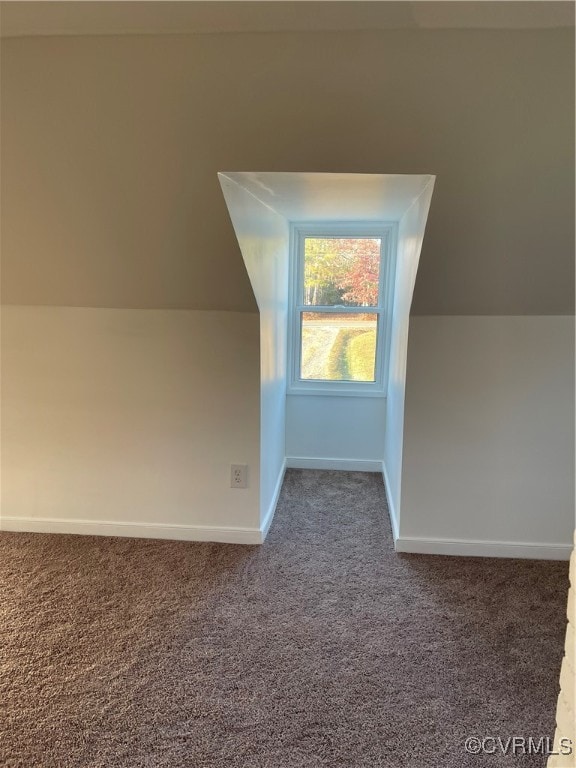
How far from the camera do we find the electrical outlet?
2.45 m

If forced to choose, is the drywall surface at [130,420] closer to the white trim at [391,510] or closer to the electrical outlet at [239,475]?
the electrical outlet at [239,475]

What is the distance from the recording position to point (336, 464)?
347cm

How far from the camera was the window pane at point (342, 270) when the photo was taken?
3252mm

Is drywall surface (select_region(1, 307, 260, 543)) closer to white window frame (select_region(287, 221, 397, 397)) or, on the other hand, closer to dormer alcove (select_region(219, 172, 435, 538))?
dormer alcove (select_region(219, 172, 435, 538))

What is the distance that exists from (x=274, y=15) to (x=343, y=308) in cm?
209

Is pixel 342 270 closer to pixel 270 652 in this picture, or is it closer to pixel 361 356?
pixel 361 356

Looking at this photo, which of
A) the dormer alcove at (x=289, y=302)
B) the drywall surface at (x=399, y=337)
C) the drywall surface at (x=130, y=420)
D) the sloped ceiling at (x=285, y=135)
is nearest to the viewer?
the sloped ceiling at (x=285, y=135)

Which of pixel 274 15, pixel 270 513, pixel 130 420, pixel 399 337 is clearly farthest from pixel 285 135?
pixel 270 513

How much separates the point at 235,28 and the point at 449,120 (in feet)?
2.30

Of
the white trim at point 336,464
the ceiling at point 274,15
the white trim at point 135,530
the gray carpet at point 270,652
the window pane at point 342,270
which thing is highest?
the ceiling at point 274,15

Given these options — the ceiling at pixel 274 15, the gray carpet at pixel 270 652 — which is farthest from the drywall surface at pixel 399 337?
the ceiling at pixel 274 15

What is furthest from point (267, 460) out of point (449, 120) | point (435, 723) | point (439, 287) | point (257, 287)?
point (449, 120)

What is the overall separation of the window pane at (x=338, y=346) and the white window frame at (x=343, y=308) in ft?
0.14

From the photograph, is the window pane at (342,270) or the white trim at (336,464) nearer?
the window pane at (342,270)
